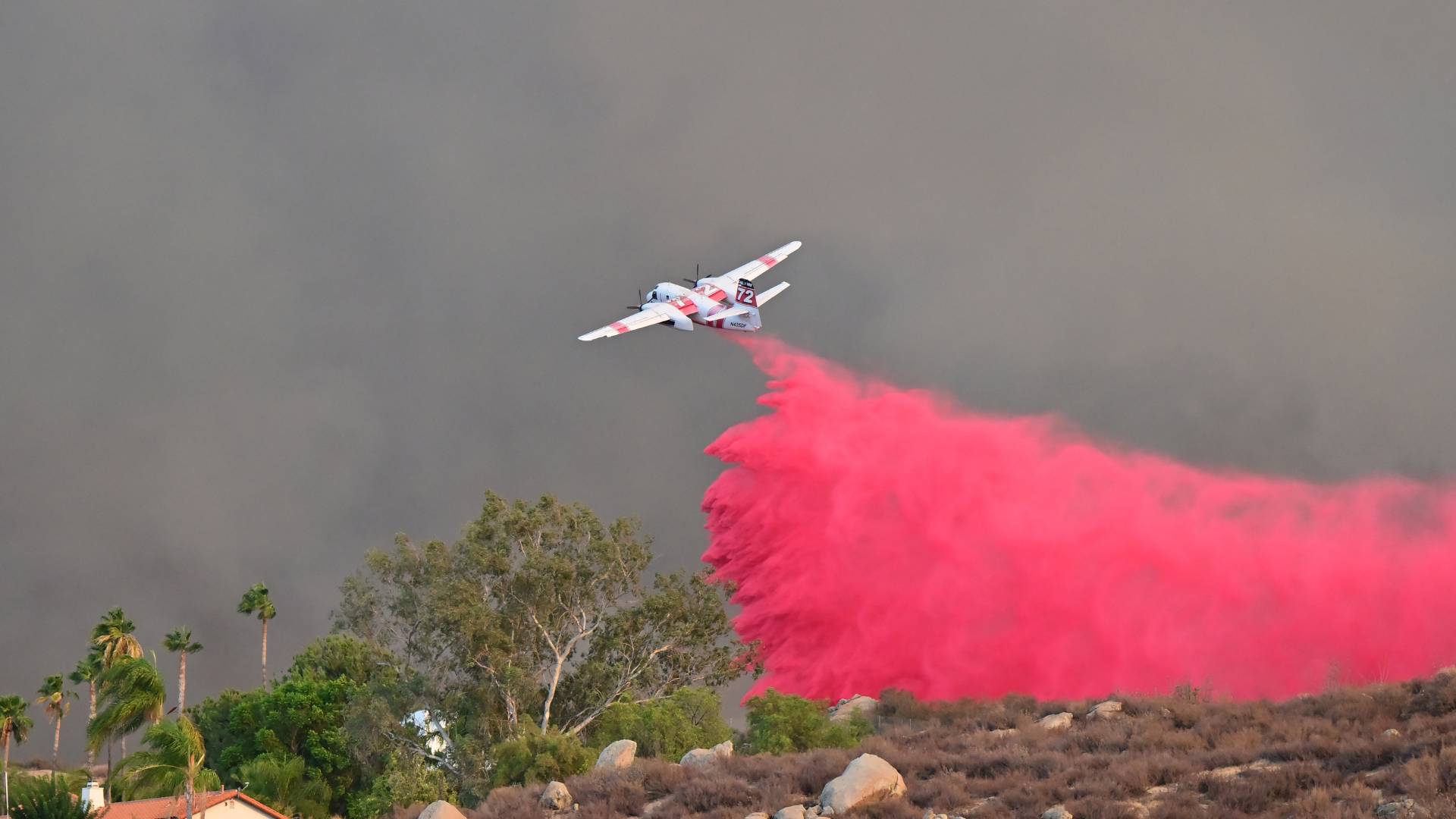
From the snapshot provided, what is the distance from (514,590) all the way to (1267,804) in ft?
121

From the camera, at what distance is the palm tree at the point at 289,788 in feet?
221

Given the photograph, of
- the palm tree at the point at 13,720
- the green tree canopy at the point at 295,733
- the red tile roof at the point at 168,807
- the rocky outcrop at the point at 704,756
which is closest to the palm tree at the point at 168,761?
the rocky outcrop at the point at 704,756

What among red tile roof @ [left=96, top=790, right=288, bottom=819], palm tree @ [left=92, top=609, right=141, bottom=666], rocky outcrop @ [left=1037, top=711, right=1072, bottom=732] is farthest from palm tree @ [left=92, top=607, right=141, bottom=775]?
rocky outcrop @ [left=1037, top=711, right=1072, bottom=732]

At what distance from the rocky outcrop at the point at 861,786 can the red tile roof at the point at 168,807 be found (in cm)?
2721

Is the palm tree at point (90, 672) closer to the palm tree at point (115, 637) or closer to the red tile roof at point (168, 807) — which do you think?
the palm tree at point (115, 637)

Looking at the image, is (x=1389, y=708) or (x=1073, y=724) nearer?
(x=1389, y=708)

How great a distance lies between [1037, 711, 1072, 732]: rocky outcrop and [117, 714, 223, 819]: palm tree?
22.4 m

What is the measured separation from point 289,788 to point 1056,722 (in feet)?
144

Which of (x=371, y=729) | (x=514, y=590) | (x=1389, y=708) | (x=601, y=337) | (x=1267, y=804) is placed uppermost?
(x=601, y=337)

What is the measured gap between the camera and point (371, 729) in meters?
57.2

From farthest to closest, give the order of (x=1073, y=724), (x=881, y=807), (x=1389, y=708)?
1. (x=1073, y=724)
2. (x=1389, y=708)
3. (x=881, y=807)

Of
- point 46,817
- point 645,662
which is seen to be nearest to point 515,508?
point 645,662

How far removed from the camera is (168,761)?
34438 mm

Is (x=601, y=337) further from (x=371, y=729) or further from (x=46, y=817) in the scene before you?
(x=46, y=817)
